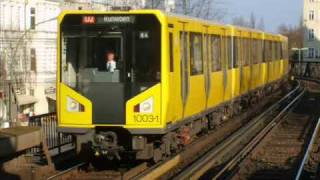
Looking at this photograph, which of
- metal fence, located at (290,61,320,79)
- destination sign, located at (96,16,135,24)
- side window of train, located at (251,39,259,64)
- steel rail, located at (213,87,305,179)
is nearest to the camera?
destination sign, located at (96,16,135,24)

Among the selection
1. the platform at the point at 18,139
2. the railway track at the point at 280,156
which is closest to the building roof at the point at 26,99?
the railway track at the point at 280,156

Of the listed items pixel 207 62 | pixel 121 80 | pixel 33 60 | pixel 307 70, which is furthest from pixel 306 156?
pixel 307 70

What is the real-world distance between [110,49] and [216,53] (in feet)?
20.0

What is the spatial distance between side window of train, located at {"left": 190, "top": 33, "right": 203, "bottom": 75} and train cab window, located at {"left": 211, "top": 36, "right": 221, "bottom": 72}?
1796 mm

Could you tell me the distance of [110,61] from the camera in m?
13.2

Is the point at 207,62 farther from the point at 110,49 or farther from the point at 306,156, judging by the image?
the point at 110,49

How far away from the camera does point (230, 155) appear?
52.2ft

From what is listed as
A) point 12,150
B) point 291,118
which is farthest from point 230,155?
point 291,118

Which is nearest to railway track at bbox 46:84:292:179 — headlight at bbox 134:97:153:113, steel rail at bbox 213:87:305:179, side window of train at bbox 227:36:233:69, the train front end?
the train front end

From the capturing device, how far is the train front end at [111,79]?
13008 mm

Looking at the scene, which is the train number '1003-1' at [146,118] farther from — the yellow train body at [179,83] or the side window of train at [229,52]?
the side window of train at [229,52]

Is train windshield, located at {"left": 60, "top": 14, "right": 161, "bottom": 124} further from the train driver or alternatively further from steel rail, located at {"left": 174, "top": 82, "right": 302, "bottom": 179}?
steel rail, located at {"left": 174, "top": 82, "right": 302, "bottom": 179}

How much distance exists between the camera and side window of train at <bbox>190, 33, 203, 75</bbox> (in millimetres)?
15500

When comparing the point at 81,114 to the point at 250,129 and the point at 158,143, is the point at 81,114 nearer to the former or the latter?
the point at 158,143
